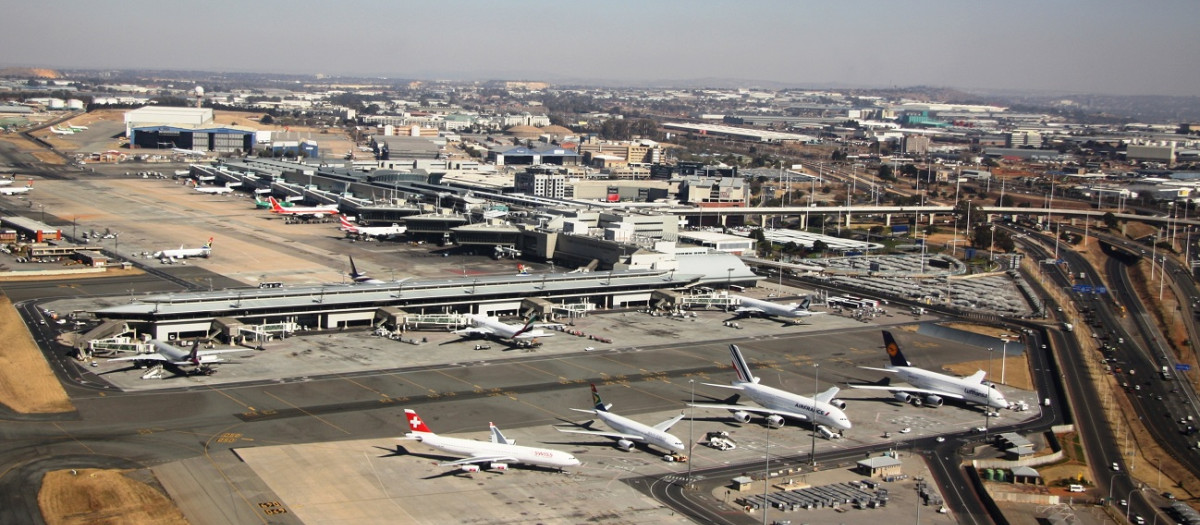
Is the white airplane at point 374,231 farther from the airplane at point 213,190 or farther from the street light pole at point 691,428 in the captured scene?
the street light pole at point 691,428

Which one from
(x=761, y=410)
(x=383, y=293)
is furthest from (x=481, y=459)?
(x=383, y=293)

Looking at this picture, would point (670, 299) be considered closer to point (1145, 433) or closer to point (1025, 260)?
point (1145, 433)

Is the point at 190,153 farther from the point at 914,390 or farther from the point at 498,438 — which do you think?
the point at 498,438

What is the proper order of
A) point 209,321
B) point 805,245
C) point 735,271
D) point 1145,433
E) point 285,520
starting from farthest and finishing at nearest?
point 805,245 < point 735,271 < point 209,321 < point 1145,433 < point 285,520

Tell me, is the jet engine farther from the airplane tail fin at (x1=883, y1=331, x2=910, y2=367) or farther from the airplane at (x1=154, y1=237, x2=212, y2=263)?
the airplane at (x1=154, y1=237, x2=212, y2=263)

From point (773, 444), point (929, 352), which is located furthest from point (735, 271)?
point (773, 444)

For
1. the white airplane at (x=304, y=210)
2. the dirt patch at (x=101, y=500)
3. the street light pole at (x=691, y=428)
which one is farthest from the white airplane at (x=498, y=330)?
the white airplane at (x=304, y=210)
